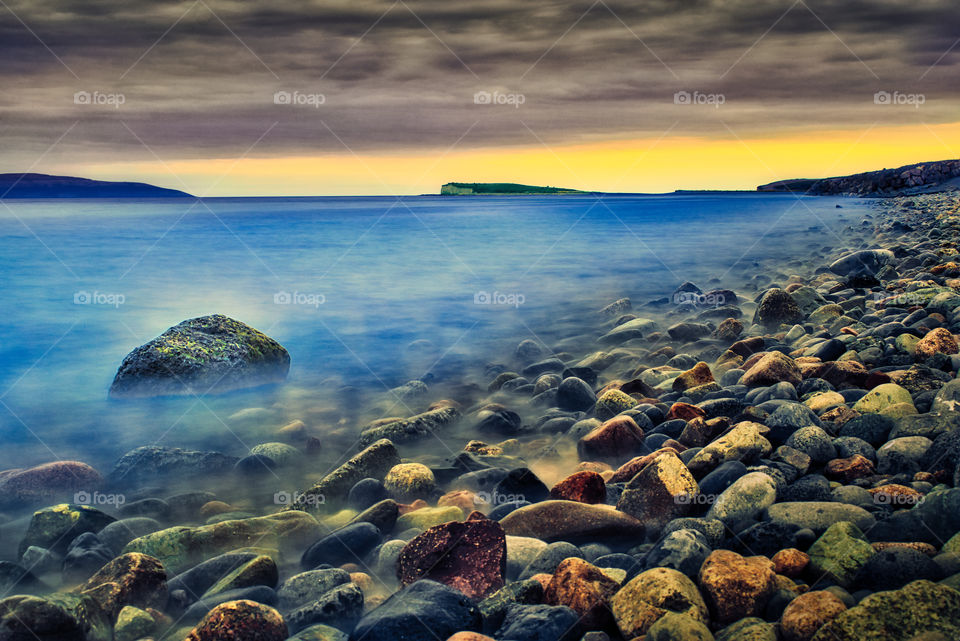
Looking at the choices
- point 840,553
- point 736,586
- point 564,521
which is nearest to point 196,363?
point 564,521

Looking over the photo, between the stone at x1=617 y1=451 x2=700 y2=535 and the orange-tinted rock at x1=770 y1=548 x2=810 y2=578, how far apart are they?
0.93 m

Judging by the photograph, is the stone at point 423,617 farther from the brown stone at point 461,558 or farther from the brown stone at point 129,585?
the brown stone at point 129,585

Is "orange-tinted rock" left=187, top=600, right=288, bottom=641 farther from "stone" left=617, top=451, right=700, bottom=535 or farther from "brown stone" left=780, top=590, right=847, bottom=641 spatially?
"brown stone" left=780, top=590, right=847, bottom=641

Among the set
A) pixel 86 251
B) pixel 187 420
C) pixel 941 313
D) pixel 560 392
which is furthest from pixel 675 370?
pixel 86 251

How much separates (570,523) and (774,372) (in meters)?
3.17

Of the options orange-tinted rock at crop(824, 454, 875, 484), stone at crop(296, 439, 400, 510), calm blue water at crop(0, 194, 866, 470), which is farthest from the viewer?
calm blue water at crop(0, 194, 866, 470)

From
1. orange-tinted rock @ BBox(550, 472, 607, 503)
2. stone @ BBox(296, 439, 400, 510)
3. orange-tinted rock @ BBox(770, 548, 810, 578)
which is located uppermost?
stone @ BBox(296, 439, 400, 510)

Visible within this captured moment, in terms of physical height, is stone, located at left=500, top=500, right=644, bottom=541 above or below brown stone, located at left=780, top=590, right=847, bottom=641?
above

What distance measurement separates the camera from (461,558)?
383cm

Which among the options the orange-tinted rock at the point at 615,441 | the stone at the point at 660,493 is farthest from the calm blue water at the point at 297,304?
the stone at the point at 660,493

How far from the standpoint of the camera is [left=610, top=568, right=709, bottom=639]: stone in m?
2.96

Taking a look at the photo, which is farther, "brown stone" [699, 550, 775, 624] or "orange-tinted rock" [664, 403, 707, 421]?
"orange-tinted rock" [664, 403, 707, 421]

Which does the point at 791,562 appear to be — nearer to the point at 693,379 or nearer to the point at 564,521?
the point at 564,521

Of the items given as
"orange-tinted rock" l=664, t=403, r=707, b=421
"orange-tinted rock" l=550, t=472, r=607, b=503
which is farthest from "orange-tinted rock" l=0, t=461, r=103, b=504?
"orange-tinted rock" l=664, t=403, r=707, b=421
